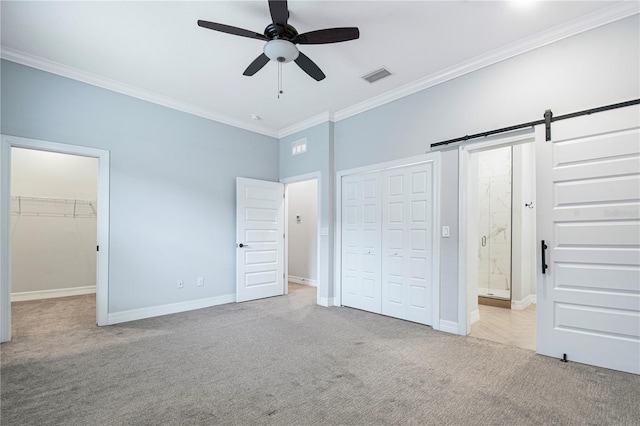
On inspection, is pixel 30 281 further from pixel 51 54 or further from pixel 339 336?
pixel 339 336

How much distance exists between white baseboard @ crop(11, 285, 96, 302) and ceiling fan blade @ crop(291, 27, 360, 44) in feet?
19.5

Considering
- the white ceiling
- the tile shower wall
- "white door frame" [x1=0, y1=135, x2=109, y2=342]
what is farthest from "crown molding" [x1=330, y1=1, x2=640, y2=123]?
"white door frame" [x1=0, y1=135, x2=109, y2=342]

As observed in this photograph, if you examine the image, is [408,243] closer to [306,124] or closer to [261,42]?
[306,124]

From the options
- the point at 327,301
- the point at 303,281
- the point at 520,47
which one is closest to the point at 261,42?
the point at 520,47

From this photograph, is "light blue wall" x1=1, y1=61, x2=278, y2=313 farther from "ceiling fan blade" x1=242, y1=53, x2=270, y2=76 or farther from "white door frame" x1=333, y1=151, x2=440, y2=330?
"ceiling fan blade" x1=242, y1=53, x2=270, y2=76

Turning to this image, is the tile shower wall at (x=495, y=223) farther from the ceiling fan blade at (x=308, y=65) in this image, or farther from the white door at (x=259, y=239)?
the white door at (x=259, y=239)

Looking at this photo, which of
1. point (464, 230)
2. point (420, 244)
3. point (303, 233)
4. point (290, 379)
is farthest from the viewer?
point (303, 233)

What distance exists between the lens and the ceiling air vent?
12.0 feet

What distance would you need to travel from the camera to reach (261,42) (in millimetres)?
3080

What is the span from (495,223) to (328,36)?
13.8ft

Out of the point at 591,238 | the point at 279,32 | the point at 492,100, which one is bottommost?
the point at 591,238

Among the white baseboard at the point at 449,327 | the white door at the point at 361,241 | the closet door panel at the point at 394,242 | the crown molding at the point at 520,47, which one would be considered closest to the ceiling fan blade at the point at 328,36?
the crown molding at the point at 520,47

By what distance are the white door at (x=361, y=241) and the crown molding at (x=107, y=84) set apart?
7.58 ft

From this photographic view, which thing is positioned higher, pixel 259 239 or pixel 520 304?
pixel 259 239
